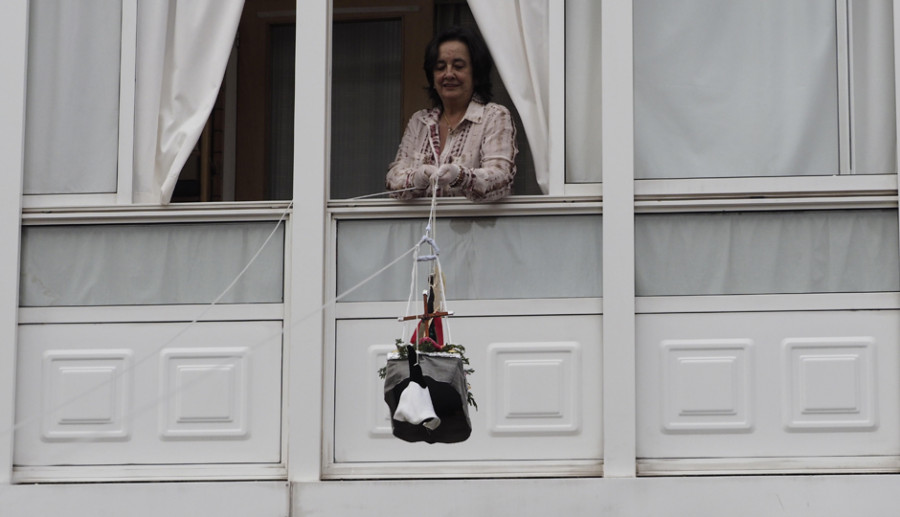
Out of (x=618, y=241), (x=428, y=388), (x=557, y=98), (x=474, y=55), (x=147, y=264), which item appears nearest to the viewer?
(x=428, y=388)

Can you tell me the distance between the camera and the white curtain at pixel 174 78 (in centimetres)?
898

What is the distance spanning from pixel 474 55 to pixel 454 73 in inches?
6.8

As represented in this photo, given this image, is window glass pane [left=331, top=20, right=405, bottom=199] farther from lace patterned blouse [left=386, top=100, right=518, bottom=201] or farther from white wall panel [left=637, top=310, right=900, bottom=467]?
white wall panel [left=637, top=310, right=900, bottom=467]

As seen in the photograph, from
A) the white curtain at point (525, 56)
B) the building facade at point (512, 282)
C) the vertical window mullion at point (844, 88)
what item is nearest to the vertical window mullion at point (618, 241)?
the building facade at point (512, 282)

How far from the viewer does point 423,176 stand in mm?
8562

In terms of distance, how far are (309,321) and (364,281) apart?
37 cm

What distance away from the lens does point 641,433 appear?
27.9 feet

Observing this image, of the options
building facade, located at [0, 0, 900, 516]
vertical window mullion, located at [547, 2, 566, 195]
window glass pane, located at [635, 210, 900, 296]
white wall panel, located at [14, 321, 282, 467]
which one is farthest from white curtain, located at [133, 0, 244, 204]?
window glass pane, located at [635, 210, 900, 296]

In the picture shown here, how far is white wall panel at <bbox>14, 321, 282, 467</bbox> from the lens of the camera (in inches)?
344

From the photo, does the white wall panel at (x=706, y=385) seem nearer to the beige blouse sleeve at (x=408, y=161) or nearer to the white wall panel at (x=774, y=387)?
the white wall panel at (x=774, y=387)

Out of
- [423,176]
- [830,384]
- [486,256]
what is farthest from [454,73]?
[830,384]

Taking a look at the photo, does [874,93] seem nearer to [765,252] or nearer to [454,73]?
[765,252]

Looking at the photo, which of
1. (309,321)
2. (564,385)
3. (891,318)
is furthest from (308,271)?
(891,318)

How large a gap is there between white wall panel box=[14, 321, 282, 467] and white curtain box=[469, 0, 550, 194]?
5.81 ft
